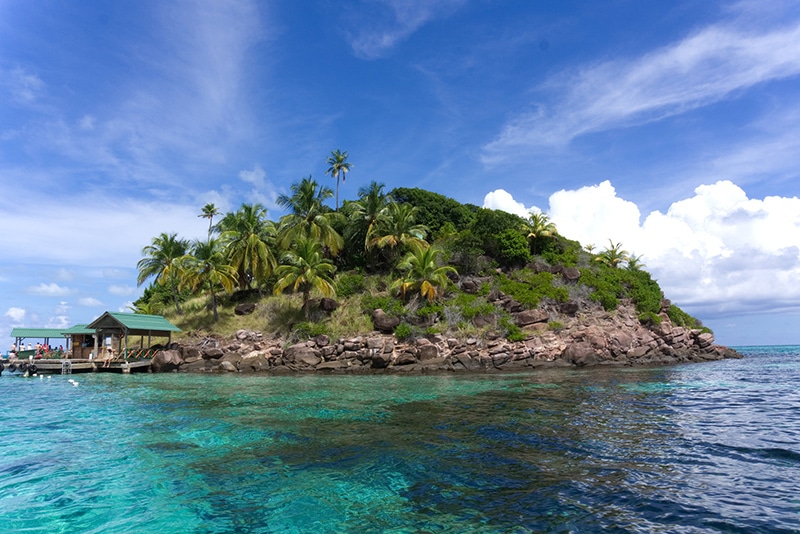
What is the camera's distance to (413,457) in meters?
8.59

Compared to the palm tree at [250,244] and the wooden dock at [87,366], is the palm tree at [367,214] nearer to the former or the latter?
the palm tree at [250,244]

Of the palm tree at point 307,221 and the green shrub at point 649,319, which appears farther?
the palm tree at point 307,221

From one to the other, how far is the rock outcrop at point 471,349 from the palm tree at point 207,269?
5.25 metres

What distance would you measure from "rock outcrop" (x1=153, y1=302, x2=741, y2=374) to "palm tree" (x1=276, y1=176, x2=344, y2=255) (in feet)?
33.6

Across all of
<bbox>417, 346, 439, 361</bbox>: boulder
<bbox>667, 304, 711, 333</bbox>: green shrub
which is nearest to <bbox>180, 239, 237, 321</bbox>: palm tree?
<bbox>417, 346, 439, 361</bbox>: boulder

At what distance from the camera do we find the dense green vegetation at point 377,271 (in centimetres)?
3428

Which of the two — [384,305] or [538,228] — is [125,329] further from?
[538,228]

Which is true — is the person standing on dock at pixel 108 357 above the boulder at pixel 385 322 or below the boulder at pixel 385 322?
below

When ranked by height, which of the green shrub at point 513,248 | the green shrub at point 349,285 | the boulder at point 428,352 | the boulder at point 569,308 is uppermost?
the green shrub at point 513,248

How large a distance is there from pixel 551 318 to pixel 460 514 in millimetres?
29711

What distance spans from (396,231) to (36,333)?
3527 cm

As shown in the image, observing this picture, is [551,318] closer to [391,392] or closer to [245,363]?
[391,392]

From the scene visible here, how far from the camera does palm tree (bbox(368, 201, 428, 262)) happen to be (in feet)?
127

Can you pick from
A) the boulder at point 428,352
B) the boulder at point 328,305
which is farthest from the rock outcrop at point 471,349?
the boulder at point 328,305
